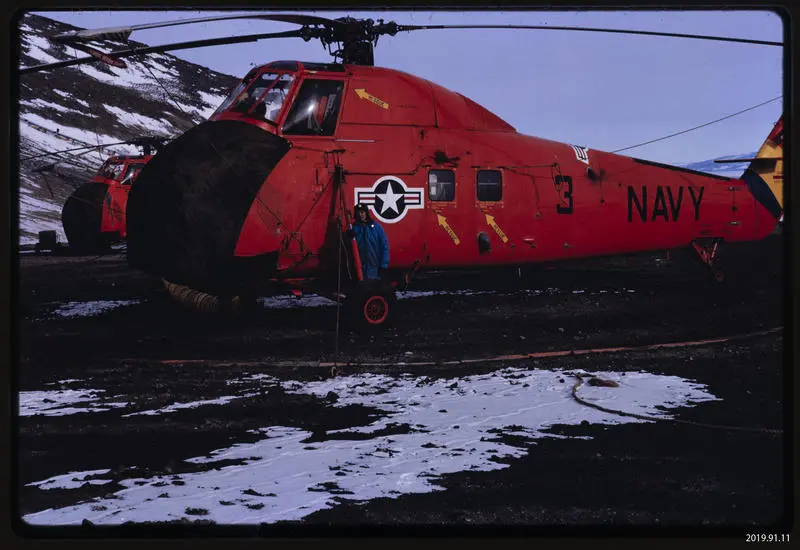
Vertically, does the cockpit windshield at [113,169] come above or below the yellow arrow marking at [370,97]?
above

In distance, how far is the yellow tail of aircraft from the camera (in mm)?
4387

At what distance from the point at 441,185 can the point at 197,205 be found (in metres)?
3.77

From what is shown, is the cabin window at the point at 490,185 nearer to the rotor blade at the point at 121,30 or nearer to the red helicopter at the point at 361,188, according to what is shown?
the red helicopter at the point at 361,188

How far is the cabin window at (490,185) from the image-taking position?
36.4 feet

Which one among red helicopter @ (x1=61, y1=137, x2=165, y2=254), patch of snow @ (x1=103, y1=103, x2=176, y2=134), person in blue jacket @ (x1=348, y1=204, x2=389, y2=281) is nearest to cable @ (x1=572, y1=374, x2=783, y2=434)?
person in blue jacket @ (x1=348, y1=204, x2=389, y2=281)

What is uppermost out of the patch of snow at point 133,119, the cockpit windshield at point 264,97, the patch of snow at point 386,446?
the patch of snow at point 133,119

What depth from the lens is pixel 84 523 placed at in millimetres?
4066

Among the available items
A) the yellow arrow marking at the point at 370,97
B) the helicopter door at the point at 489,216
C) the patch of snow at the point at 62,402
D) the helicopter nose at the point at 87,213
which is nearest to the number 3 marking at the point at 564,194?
the helicopter door at the point at 489,216

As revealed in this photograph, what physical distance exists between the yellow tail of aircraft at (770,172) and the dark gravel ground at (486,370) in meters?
0.42

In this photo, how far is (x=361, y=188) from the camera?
10.2 m

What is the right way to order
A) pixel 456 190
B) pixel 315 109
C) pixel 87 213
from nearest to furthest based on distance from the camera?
pixel 315 109
pixel 456 190
pixel 87 213

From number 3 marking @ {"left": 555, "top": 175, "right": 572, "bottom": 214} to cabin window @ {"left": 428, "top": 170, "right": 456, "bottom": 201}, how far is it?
6.53 ft

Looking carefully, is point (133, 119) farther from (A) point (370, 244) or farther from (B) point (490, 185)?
(A) point (370, 244)

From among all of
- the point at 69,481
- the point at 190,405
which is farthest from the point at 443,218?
the point at 69,481
